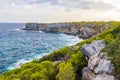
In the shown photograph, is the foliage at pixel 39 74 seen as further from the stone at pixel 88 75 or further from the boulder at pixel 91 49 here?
the boulder at pixel 91 49

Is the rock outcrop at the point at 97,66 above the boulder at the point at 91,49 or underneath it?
underneath

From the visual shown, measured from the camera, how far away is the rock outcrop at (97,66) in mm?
30578

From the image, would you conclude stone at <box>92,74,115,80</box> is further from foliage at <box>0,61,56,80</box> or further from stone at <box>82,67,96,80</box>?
foliage at <box>0,61,56,80</box>

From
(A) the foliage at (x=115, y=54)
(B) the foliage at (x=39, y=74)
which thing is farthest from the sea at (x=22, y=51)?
(A) the foliage at (x=115, y=54)

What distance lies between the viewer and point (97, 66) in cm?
3272

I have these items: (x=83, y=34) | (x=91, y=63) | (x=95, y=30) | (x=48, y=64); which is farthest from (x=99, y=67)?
(x=95, y=30)

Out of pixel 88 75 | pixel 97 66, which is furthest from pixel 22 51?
pixel 97 66

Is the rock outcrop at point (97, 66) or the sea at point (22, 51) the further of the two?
the sea at point (22, 51)

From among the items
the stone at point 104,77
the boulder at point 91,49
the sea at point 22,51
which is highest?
the boulder at point 91,49

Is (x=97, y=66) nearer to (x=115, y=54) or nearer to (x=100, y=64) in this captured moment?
(x=100, y=64)

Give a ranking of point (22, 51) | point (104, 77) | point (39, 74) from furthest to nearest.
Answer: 1. point (22, 51)
2. point (39, 74)
3. point (104, 77)

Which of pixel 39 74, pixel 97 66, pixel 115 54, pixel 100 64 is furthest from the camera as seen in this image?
pixel 39 74

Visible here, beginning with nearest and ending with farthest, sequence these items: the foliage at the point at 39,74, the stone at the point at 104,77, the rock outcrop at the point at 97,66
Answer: the stone at the point at 104,77 → the rock outcrop at the point at 97,66 → the foliage at the point at 39,74

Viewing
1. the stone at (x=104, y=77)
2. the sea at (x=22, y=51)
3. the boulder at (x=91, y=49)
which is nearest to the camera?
the stone at (x=104, y=77)
